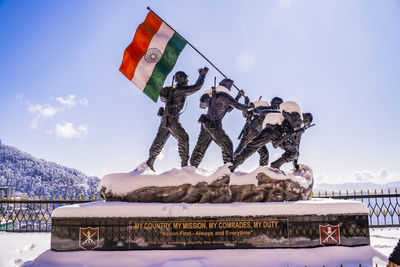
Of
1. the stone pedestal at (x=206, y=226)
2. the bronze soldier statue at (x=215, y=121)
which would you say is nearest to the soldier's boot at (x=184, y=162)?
the bronze soldier statue at (x=215, y=121)

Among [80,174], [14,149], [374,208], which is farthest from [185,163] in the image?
[14,149]

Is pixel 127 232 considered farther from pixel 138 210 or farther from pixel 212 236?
pixel 212 236

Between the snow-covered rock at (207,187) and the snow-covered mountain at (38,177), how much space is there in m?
14.4

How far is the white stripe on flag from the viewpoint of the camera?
6.07 m

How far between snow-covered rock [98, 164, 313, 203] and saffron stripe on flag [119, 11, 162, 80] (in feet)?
8.34

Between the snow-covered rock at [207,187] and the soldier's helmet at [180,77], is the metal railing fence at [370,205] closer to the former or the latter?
the snow-covered rock at [207,187]

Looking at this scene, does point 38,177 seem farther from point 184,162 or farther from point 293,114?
point 293,114

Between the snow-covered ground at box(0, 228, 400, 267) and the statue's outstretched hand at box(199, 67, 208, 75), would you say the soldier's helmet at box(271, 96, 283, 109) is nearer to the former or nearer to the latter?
the statue's outstretched hand at box(199, 67, 208, 75)

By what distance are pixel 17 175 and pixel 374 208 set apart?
23.8 meters

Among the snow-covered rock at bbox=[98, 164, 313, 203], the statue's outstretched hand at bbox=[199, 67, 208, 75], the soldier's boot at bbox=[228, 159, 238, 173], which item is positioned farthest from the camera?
the statue's outstretched hand at bbox=[199, 67, 208, 75]

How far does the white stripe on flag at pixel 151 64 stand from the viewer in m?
6.07

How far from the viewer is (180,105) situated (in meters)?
6.33

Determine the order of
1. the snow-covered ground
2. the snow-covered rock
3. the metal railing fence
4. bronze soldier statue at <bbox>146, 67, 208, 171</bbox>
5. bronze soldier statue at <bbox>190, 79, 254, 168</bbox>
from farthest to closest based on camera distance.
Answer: the metal railing fence → bronze soldier statue at <bbox>146, 67, 208, 171</bbox> → bronze soldier statue at <bbox>190, 79, 254, 168</bbox> → the snow-covered rock → the snow-covered ground

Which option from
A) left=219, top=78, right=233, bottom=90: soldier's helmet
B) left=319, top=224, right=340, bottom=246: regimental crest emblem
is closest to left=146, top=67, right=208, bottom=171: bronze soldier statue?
left=219, top=78, right=233, bottom=90: soldier's helmet
